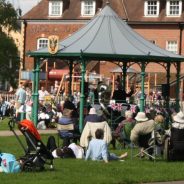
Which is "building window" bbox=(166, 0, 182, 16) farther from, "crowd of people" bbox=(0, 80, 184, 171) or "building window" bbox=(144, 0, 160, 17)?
"crowd of people" bbox=(0, 80, 184, 171)

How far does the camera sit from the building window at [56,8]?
66444mm

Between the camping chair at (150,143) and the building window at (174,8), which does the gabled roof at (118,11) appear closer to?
the building window at (174,8)

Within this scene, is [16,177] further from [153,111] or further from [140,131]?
[153,111]

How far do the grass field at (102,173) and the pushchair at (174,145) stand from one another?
0.29 metres

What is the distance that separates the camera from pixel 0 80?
83812mm

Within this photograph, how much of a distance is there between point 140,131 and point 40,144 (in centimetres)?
410

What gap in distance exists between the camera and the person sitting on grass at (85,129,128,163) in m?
18.6

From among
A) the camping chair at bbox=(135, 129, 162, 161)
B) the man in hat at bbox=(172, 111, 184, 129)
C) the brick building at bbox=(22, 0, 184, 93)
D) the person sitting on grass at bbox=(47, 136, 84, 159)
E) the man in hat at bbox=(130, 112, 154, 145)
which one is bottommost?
the person sitting on grass at bbox=(47, 136, 84, 159)

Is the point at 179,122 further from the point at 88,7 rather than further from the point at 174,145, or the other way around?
the point at 88,7

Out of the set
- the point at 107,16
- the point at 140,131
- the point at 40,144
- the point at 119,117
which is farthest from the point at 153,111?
the point at 40,144

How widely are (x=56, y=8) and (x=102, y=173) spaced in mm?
51220

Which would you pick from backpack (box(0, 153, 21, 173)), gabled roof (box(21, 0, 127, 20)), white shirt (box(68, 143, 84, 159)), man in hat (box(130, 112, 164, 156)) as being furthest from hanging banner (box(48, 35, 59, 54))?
gabled roof (box(21, 0, 127, 20))

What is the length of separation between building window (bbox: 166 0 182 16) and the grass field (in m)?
44.6

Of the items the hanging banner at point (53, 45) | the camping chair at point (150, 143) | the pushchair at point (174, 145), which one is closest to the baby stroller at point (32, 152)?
the camping chair at point (150, 143)
